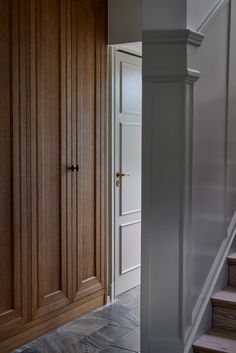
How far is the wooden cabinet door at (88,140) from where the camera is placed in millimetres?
3605

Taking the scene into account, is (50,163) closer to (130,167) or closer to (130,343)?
(130,167)

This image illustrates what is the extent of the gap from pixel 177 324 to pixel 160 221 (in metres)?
0.49

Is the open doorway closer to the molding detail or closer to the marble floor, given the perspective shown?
the marble floor

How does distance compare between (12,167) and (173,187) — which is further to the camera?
(12,167)

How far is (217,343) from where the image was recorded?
7.84 ft

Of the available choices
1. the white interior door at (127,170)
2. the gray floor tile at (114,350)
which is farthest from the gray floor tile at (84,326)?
the white interior door at (127,170)

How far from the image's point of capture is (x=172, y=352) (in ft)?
7.59

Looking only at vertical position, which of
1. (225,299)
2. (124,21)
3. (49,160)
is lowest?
(225,299)

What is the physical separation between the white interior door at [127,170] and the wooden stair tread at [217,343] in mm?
1808

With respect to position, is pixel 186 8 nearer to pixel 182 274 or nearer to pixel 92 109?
pixel 182 274

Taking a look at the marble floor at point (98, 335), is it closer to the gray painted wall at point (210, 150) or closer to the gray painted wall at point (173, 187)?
the gray painted wall at point (173, 187)

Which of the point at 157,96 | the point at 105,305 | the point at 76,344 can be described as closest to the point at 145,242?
the point at 157,96

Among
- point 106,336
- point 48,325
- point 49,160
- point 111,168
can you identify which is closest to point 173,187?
point 49,160

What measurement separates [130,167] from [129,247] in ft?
2.37
